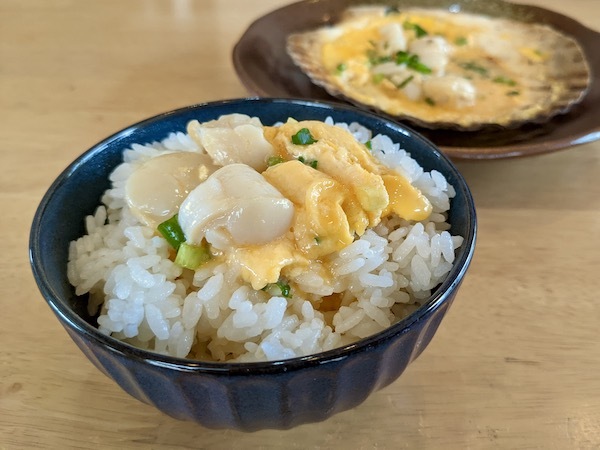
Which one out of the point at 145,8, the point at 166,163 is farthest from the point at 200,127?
the point at 145,8

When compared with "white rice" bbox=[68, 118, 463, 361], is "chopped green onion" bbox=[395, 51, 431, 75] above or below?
below

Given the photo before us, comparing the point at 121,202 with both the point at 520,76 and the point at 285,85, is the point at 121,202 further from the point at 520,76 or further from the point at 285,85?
the point at 520,76

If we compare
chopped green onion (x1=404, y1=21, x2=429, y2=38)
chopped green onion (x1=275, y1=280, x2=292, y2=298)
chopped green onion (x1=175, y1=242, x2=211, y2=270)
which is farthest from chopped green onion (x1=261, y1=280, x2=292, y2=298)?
chopped green onion (x1=404, y1=21, x2=429, y2=38)

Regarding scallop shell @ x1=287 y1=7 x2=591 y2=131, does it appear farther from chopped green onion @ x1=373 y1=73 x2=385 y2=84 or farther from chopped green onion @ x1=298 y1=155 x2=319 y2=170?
chopped green onion @ x1=298 y1=155 x2=319 y2=170

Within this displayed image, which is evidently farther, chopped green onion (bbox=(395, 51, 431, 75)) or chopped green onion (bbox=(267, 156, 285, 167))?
chopped green onion (bbox=(395, 51, 431, 75))

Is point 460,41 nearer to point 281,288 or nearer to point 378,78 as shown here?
point 378,78

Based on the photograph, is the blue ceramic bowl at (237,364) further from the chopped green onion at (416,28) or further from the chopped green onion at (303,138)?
the chopped green onion at (416,28)
